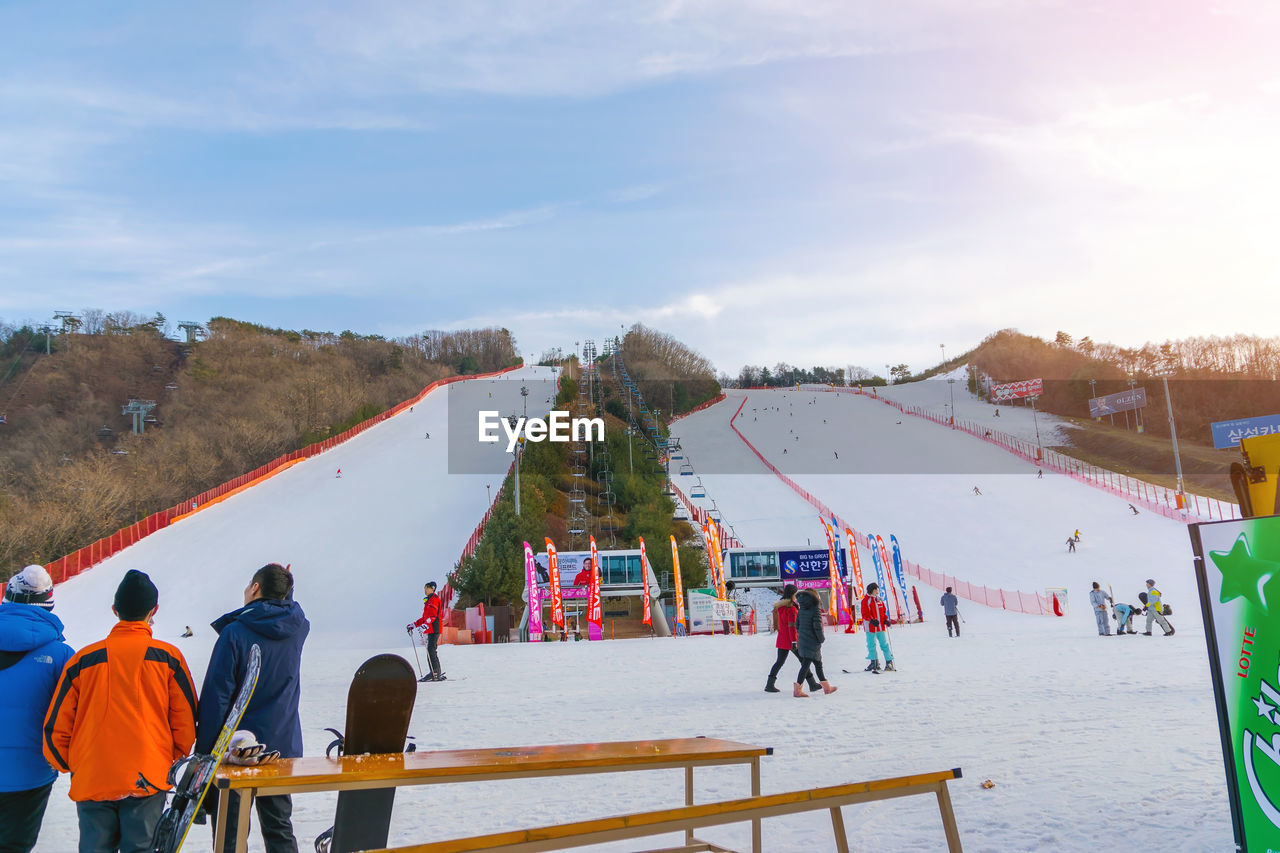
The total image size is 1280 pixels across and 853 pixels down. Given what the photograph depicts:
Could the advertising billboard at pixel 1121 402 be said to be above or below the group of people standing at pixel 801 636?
above

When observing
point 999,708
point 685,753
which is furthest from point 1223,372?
point 685,753

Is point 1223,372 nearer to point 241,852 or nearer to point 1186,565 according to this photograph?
point 1186,565

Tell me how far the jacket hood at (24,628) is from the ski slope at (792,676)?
1.97 meters

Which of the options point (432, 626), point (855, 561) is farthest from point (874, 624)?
point (855, 561)

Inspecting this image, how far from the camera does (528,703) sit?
10.0 m

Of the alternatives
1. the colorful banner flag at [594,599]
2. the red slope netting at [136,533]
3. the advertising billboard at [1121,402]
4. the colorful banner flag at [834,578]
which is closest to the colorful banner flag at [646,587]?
the colorful banner flag at [594,599]

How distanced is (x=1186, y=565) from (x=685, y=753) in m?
29.3

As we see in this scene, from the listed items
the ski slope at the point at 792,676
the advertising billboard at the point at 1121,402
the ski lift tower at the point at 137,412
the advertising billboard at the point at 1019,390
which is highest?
the advertising billboard at the point at 1019,390

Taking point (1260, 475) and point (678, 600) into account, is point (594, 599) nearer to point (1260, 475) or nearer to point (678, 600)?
point (678, 600)

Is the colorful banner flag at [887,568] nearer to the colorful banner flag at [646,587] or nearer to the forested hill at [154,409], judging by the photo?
the colorful banner flag at [646,587]

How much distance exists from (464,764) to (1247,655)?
2.86 meters

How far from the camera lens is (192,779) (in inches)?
141

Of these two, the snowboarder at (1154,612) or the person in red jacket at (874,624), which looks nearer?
the person in red jacket at (874,624)

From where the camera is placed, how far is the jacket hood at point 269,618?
157 inches
